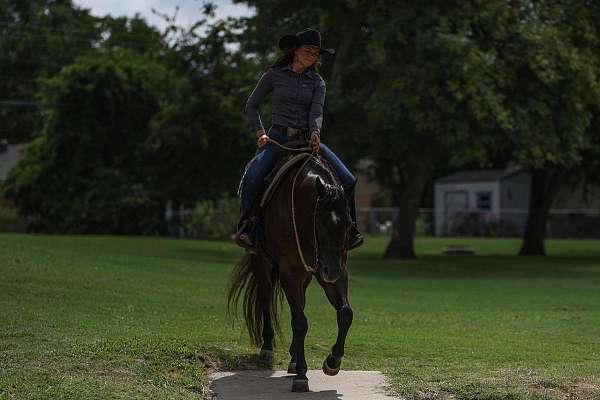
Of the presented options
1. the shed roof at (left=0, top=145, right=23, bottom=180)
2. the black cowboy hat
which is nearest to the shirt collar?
the black cowboy hat

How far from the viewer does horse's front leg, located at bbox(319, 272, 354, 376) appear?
9047 mm

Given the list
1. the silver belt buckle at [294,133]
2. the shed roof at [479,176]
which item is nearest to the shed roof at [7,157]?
the shed roof at [479,176]

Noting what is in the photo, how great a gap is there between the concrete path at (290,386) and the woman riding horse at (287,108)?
129 cm

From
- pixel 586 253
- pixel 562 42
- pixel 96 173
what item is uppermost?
pixel 562 42

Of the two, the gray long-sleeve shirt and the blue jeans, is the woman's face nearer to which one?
A: the gray long-sleeve shirt

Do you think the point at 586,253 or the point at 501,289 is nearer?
the point at 501,289

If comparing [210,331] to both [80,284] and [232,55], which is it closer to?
[80,284]

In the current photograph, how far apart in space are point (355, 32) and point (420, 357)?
65.6 ft

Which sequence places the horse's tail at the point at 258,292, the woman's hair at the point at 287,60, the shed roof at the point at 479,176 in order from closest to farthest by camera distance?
the woman's hair at the point at 287,60, the horse's tail at the point at 258,292, the shed roof at the point at 479,176

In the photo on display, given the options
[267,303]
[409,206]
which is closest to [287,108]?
[267,303]

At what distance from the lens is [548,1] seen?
3216cm

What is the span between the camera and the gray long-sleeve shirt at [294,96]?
397 inches

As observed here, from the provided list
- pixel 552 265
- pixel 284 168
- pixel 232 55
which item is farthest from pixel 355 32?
pixel 284 168

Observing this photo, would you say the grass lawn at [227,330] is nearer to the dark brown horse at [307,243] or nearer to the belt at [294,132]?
the dark brown horse at [307,243]
